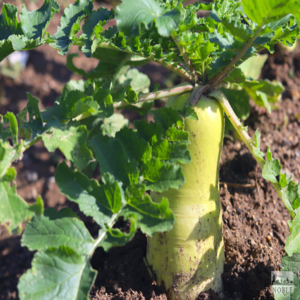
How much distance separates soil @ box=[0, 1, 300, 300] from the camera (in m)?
1.39

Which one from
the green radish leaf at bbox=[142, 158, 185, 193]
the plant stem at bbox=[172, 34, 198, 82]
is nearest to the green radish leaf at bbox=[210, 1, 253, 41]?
the plant stem at bbox=[172, 34, 198, 82]

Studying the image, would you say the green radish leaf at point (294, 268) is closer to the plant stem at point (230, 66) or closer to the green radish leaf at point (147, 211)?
the green radish leaf at point (147, 211)

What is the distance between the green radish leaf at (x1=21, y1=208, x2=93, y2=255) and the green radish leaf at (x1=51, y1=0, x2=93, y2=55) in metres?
0.65

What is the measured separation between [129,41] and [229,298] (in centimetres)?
119

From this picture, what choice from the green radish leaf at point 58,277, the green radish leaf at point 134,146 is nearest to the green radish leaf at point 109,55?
the green radish leaf at point 134,146

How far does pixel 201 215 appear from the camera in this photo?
4.37 feet

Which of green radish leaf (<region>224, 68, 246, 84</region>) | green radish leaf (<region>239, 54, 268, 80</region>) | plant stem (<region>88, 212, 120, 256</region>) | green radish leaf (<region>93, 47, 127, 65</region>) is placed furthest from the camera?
green radish leaf (<region>239, 54, 268, 80</region>)

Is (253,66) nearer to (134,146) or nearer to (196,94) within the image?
(196,94)

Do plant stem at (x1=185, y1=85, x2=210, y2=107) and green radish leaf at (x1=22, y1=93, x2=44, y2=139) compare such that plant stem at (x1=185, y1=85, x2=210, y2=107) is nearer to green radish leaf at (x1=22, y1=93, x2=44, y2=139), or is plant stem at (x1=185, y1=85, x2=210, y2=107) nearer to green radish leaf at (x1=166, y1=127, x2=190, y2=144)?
green radish leaf at (x1=166, y1=127, x2=190, y2=144)

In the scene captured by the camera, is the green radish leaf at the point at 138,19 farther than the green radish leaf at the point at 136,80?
No

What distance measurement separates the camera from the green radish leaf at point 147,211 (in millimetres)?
995

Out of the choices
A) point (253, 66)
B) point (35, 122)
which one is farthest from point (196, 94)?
point (253, 66)

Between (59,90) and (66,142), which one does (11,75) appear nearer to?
(59,90)

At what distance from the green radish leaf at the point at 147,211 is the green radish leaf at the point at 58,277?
0.68 feet
